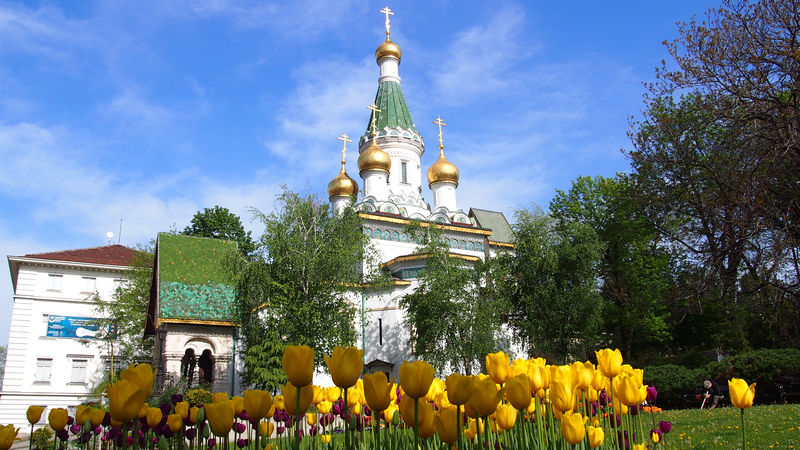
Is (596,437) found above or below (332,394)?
below

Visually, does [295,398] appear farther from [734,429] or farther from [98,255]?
[98,255]

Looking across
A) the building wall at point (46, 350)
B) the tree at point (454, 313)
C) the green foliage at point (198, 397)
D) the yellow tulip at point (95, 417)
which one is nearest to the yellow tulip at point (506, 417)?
the yellow tulip at point (95, 417)

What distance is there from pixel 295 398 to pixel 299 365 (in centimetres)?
48

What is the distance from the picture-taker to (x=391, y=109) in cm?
4022

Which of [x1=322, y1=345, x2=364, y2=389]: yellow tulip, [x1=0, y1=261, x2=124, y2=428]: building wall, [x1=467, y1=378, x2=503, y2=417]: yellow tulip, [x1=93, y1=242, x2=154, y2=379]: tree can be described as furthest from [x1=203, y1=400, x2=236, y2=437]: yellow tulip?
[x1=0, y1=261, x2=124, y2=428]: building wall

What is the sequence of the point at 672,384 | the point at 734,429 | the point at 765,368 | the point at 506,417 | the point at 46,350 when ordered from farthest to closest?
the point at 46,350, the point at 672,384, the point at 765,368, the point at 734,429, the point at 506,417

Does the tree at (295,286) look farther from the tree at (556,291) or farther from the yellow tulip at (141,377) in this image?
the yellow tulip at (141,377)

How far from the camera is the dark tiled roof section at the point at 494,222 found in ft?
138

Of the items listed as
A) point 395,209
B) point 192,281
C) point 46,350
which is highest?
point 395,209

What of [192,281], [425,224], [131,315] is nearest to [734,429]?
[192,281]

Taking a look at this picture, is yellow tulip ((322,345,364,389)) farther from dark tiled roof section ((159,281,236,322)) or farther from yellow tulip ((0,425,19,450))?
dark tiled roof section ((159,281,236,322))

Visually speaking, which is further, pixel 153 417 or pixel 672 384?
pixel 672 384

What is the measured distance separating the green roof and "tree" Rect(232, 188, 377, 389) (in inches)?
50.9

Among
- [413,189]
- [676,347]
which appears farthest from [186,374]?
[676,347]
